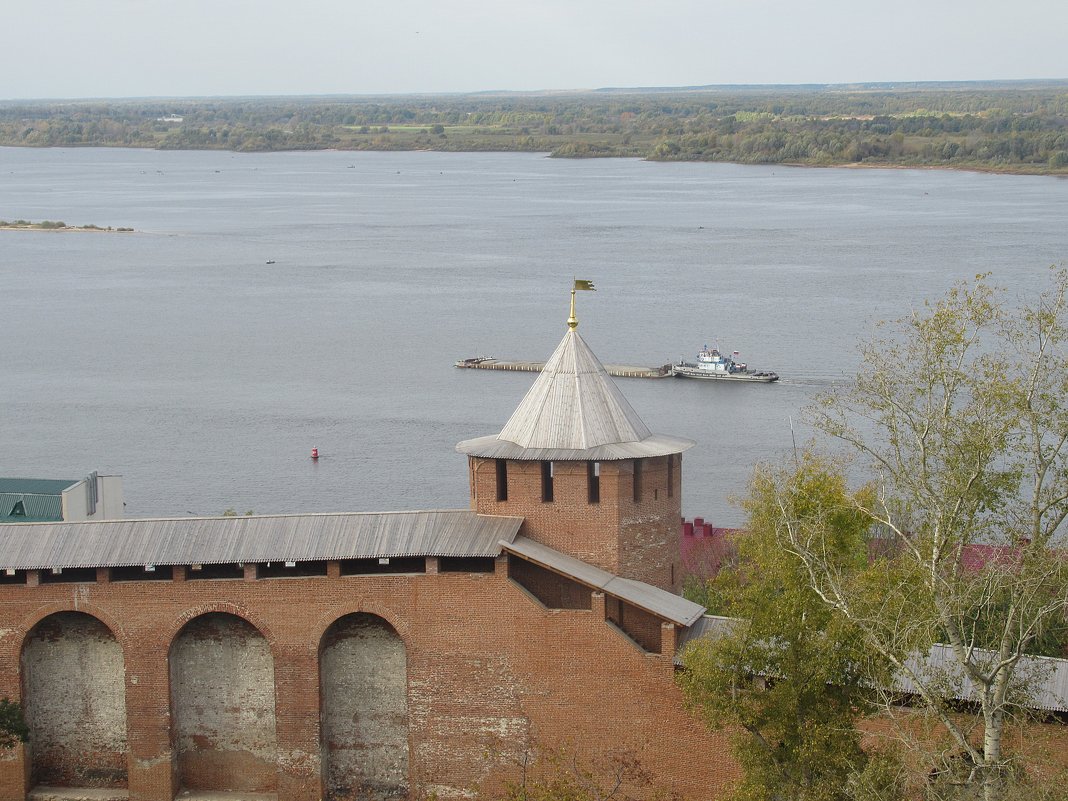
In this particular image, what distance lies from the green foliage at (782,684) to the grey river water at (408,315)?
14.7 ft

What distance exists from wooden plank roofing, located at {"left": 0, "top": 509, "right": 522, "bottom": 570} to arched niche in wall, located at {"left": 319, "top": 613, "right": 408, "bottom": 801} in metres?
1.01

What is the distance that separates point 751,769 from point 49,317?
67.8 meters

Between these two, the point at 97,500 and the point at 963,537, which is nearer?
the point at 963,537

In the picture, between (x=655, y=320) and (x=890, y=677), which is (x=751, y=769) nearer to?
(x=890, y=677)

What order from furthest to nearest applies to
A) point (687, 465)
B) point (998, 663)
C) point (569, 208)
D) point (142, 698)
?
point (569, 208) → point (687, 465) → point (142, 698) → point (998, 663)

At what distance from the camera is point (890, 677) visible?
58.3 feet

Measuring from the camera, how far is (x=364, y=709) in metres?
21.0

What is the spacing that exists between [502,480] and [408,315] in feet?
189

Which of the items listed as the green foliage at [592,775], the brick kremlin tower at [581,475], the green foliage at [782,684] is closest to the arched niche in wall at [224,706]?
the green foliage at [592,775]

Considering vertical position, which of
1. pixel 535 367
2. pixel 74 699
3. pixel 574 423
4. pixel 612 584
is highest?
pixel 574 423

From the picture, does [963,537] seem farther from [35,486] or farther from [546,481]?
[35,486]

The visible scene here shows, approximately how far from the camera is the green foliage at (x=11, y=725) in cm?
2042

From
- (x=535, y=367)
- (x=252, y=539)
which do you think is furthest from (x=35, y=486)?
(x=535, y=367)

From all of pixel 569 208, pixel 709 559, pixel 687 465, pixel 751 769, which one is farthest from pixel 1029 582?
pixel 569 208
